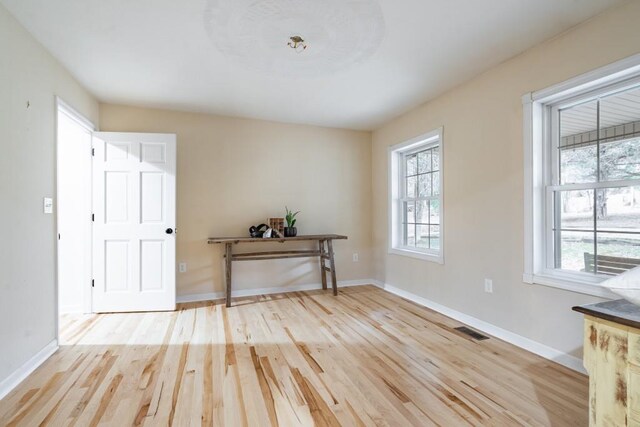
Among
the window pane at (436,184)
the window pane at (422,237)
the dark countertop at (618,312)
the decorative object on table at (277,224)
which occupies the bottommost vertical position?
the dark countertop at (618,312)

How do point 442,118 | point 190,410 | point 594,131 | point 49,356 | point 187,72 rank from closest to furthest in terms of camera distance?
point 190,410 < point 594,131 < point 49,356 < point 187,72 < point 442,118

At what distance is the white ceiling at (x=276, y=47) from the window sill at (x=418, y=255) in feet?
5.59

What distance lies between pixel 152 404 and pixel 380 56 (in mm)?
2780

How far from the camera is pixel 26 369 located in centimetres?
203

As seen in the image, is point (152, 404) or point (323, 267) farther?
point (323, 267)

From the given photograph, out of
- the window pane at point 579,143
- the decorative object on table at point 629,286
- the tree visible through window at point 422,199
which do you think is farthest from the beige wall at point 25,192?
the window pane at point 579,143

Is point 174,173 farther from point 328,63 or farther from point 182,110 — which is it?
point 328,63

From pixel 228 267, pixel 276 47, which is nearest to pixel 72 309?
pixel 228 267

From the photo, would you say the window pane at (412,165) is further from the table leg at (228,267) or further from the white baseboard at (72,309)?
the white baseboard at (72,309)

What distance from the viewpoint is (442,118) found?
3232mm

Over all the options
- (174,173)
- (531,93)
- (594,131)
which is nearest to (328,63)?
(531,93)

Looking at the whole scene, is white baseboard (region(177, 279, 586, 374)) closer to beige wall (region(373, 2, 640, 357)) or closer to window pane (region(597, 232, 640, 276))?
beige wall (region(373, 2, 640, 357))

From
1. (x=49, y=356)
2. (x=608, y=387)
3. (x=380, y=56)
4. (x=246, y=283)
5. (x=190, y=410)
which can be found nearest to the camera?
(x=608, y=387)

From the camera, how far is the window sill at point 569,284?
76.2 inches
